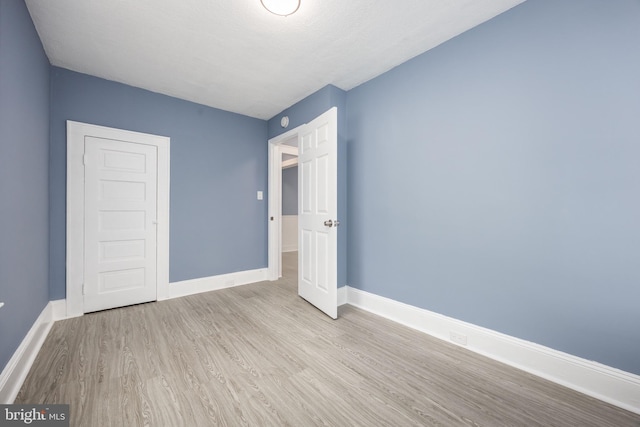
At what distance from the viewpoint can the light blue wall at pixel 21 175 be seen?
141 centimetres

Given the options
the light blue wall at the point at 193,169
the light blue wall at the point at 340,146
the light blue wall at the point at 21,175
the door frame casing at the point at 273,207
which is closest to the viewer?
the light blue wall at the point at 21,175

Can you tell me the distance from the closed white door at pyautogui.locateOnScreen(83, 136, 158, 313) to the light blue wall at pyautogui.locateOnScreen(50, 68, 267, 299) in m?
0.20

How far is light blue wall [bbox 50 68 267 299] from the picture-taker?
8.18 feet

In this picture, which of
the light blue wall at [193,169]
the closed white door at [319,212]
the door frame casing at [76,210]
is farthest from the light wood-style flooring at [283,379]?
the light blue wall at [193,169]

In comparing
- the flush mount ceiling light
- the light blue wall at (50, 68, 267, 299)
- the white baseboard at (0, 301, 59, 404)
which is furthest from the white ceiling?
the white baseboard at (0, 301, 59, 404)

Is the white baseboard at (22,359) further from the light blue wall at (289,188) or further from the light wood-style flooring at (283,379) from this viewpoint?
the light blue wall at (289,188)

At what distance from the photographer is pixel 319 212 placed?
108 inches

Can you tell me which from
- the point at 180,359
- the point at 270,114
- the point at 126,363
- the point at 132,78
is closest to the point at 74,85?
the point at 132,78

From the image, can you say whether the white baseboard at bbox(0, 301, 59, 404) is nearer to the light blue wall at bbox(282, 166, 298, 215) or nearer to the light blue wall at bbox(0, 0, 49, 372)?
the light blue wall at bbox(0, 0, 49, 372)

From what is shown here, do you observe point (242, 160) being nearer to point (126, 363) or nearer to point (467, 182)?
point (126, 363)

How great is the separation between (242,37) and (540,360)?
3.24 m

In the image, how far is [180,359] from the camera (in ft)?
5.97

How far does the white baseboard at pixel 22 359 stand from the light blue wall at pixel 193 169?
0.47 metres


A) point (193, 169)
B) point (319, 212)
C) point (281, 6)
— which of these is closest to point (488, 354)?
point (319, 212)
